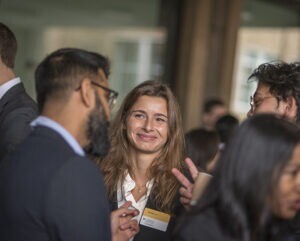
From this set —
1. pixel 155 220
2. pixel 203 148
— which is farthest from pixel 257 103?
pixel 203 148

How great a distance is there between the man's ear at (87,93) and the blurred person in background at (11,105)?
0.87m

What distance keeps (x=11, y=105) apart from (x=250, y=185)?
5.00ft

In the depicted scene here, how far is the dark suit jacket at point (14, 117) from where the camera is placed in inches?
109

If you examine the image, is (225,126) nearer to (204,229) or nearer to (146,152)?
(146,152)

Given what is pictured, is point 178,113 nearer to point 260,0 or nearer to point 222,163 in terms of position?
point 222,163

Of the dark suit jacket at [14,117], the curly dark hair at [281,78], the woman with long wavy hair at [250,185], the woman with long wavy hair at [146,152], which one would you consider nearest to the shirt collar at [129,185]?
the woman with long wavy hair at [146,152]

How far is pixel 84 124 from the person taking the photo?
194cm

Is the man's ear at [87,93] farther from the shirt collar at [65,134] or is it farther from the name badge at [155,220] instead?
the name badge at [155,220]

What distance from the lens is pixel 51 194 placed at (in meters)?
1.83

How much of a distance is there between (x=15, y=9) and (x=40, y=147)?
171 inches

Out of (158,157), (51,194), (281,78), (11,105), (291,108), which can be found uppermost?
(281,78)

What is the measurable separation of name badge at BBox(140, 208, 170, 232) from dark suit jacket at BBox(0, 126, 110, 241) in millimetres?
798

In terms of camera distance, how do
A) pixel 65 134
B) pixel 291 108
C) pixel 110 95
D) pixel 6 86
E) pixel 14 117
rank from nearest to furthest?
pixel 65 134 → pixel 110 95 → pixel 291 108 → pixel 14 117 → pixel 6 86

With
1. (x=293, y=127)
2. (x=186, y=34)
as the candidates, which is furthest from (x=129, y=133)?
(x=186, y=34)
